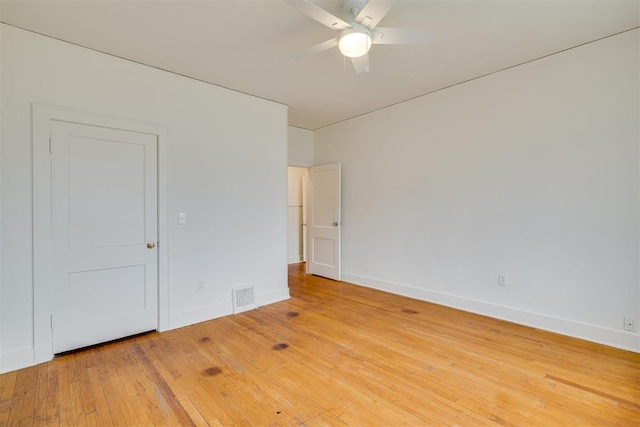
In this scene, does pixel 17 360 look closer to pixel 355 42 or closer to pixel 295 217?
pixel 355 42

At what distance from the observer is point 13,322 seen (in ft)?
8.01

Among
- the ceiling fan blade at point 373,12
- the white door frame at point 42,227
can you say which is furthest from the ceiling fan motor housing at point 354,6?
the white door frame at point 42,227

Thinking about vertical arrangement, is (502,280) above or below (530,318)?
above

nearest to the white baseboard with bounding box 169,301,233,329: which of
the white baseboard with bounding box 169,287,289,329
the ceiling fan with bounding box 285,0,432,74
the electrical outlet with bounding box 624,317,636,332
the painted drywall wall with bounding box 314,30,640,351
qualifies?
the white baseboard with bounding box 169,287,289,329

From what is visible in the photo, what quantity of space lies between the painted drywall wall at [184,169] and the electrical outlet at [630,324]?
3602mm

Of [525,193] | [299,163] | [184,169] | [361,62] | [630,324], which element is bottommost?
[630,324]

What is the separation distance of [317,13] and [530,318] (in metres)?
3.51

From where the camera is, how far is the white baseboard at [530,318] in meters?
2.70

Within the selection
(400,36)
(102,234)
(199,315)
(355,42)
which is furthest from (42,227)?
(400,36)

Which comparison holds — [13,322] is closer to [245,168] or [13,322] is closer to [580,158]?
[245,168]

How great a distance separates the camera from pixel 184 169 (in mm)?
3361

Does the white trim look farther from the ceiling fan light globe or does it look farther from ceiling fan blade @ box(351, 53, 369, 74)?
the ceiling fan light globe

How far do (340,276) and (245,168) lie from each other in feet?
8.34

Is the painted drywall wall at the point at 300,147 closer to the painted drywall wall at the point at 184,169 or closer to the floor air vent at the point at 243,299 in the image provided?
the painted drywall wall at the point at 184,169
